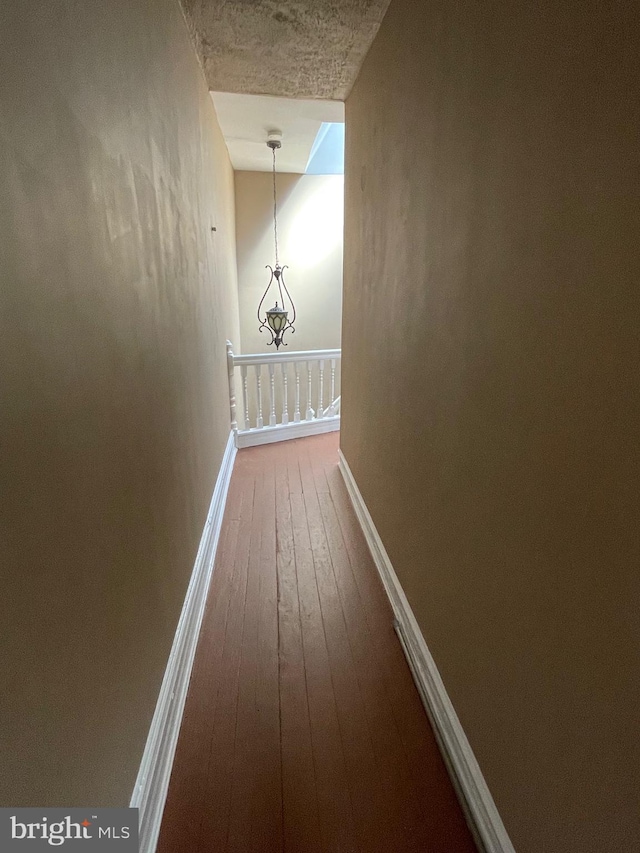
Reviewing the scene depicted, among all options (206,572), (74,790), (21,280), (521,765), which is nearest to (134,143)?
(21,280)

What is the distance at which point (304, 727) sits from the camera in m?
1.37

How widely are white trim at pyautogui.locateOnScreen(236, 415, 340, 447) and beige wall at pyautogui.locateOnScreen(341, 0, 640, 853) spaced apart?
241 centimetres

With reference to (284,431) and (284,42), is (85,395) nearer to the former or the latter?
(284,42)

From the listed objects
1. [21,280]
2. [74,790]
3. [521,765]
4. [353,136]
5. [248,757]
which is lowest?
[248,757]

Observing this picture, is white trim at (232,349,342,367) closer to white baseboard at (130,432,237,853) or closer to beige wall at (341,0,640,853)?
white baseboard at (130,432,237,853)

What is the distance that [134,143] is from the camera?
45.5 inches

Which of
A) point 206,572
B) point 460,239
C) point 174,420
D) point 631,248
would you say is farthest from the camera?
point 206,572

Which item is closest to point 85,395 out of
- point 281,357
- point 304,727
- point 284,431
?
point 304,727

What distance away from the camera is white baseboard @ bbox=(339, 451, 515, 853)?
3.42ft

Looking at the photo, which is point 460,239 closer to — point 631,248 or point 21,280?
point 631,248

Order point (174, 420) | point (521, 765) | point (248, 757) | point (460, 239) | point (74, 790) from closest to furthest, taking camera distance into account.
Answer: point (74, 790), point (521, 765), point (460, 239), point (248, 757), point (174, 420)

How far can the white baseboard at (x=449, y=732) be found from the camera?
1042 millimetres

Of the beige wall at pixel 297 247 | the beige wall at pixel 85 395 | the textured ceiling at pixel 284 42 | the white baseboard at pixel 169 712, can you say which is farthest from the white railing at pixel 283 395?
the beige wall at pixel 85 395

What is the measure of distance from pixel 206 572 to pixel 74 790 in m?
1.24
